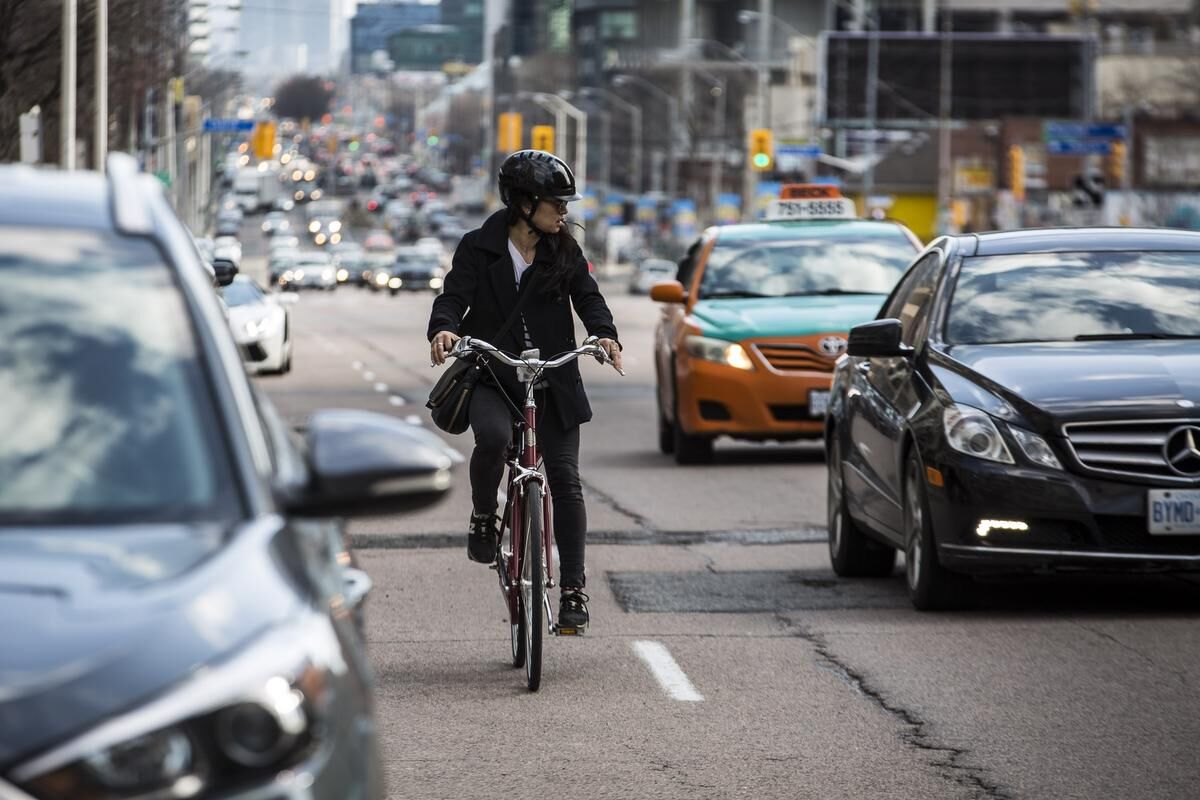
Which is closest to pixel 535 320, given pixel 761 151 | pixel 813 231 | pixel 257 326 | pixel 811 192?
pixel 813 231

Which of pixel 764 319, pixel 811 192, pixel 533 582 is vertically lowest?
pixel 533 582

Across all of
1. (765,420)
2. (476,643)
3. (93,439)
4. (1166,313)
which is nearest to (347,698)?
(93,439)

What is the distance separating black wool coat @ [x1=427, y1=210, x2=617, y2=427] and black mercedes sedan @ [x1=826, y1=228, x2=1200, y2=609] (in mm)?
1867

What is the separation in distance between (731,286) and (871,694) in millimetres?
11147

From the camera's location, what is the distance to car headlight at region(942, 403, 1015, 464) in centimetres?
990

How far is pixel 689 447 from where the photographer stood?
750 inches

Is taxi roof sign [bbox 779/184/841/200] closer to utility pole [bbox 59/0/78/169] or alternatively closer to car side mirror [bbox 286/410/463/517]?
car side mirror [bbox 286/410/463/517]

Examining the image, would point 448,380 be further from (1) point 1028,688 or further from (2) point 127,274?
(2) point 127,274

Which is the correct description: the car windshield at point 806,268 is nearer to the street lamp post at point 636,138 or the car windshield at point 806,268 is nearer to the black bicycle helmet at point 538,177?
the black bicycle helmet at point 538,177

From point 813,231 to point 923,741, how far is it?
12.2 meters

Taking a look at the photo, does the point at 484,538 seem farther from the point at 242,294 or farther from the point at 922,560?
the point at 242,294

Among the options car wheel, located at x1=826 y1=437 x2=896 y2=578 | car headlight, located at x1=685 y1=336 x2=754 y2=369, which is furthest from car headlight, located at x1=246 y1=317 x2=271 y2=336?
car wheel, located at x1=826 y1=437 x2=896 y2=578

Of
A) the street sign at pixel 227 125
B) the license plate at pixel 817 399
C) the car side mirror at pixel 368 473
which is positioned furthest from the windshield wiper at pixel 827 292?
the street sign at pixel 227 125

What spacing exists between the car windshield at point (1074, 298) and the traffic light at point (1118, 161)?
3086 inches
